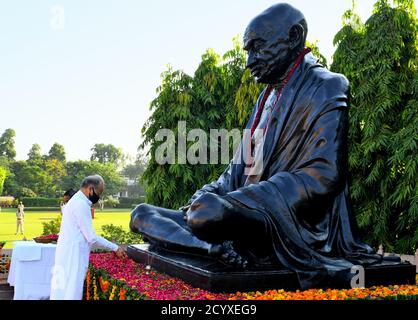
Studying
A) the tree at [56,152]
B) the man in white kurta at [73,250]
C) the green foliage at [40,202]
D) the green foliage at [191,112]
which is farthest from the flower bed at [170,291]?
the tree at [56,152]

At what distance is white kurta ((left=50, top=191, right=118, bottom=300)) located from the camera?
452 cm

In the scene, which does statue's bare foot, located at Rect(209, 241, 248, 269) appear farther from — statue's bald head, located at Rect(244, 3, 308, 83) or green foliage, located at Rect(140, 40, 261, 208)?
green foliage, located at Rect(140, 40, 261, 208)

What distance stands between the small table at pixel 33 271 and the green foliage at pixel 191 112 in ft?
18.4

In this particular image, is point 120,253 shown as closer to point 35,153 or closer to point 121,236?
point 121,236

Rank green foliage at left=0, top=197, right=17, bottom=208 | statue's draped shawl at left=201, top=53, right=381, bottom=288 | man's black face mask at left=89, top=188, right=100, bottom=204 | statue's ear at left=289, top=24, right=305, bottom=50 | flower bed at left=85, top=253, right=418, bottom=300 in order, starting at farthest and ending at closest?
green foliage at left=0, top=197, right=17, bottom=208 → man's black face mask at left=89, top=188, right=100, bottom=204 → statue's ear at left=289, top=24, right=305, bottom=50 → statue's draped shawl at left=201, top=53, right=381, bottom=288 → flower bed at left=85, top=253, right=418, bottom=300

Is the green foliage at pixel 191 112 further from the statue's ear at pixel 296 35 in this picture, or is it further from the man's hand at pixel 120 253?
the statue's ear at pixel 296 35

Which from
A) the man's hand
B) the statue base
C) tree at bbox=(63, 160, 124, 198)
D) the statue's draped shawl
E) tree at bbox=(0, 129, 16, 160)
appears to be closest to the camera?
the statue base

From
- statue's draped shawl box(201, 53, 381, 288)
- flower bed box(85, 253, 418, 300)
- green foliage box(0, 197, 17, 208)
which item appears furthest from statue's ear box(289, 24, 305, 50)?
green foliage box(0, 197, 17, 208)

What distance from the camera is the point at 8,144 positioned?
66.7 m

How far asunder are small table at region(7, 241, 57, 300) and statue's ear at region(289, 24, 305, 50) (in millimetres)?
4552

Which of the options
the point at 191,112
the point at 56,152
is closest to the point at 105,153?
the point at 56,152

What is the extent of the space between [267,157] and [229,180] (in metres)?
0.72

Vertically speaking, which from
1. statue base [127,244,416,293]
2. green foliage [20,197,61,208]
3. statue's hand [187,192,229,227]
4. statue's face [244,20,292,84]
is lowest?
green foliage [20,197,61,208]
